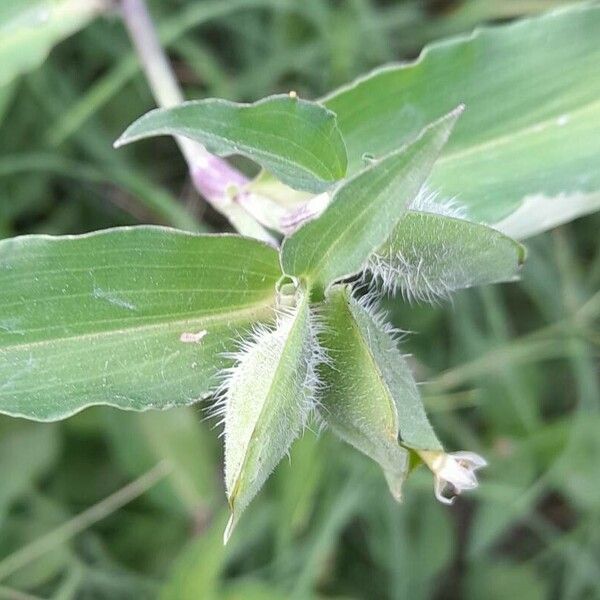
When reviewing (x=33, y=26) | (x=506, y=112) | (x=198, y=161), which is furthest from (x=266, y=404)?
(x=33, y=26)

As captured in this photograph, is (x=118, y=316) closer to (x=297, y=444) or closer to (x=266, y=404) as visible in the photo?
(x=266, y=404)

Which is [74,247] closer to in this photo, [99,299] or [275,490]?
[99,299]

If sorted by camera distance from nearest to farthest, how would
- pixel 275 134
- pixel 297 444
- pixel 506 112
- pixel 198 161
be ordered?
1. pixel 275 134
2. pixel 198 161
3. pixel 506 112
4. pixel 297 444

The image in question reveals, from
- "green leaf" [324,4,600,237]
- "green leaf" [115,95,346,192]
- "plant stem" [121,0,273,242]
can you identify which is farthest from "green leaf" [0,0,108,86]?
"green leaf" [115,95,346,192]

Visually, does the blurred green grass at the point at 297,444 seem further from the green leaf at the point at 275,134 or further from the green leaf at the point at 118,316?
the green leaf at the point at 275,134

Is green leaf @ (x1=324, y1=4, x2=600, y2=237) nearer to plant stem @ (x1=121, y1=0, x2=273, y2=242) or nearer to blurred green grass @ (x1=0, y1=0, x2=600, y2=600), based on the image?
plant stem @ (x1=121, y1=0, x2=273, y2=242)

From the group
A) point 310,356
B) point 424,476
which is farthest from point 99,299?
point 424,476
